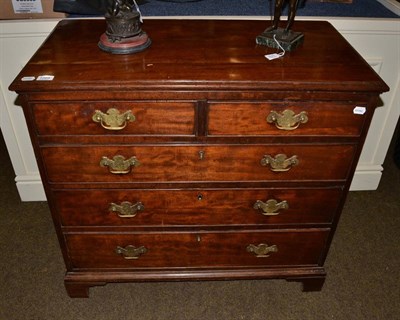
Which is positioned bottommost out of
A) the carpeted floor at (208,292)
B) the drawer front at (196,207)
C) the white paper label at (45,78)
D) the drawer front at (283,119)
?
the carpeted floor at (208,292)

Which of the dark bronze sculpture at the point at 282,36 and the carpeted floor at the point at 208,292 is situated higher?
the dark bronze sculpture at the point at 282,36

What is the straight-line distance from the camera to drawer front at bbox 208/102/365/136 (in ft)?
4.02

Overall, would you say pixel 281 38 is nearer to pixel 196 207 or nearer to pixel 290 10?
pixel 290 10

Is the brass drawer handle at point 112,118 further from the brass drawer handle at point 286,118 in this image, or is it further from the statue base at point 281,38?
the statue base at point 281,38

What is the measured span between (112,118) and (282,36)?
0.63m

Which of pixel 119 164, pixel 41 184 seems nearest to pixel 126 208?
pixel 119 164

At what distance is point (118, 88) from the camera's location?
1.15 meters

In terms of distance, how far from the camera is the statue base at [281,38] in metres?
1.33

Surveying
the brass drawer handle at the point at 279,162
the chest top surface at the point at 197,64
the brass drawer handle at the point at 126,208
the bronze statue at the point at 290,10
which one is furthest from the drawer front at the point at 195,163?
the bronze statue at the point at 290,10

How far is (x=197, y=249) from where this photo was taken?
1.58 metres

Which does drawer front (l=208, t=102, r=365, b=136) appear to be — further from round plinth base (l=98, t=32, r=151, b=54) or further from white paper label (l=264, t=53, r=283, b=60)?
round plinth base (l=98, t=32, r=151, b=54)

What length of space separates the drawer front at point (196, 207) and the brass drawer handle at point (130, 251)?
0.12 metres

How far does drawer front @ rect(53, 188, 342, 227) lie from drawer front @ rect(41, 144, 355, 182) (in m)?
0.06

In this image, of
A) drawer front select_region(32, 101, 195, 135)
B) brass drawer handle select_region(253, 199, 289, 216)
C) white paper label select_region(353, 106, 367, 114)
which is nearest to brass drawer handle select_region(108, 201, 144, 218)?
drawer front select_region(32, 101, 195, 135)
